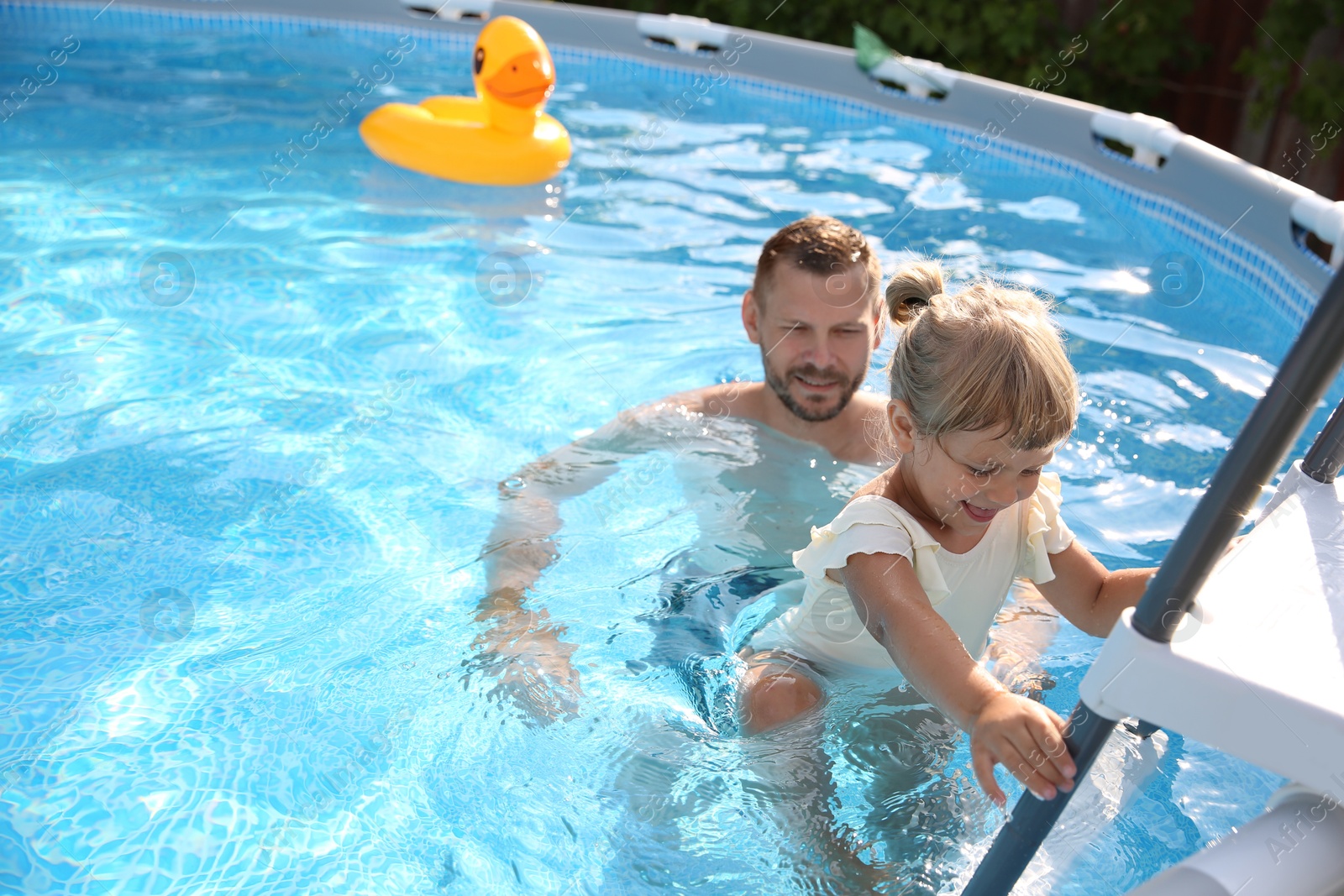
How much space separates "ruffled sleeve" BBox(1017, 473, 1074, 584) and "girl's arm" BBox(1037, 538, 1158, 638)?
30mm

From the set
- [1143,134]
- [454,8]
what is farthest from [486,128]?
[454,8]

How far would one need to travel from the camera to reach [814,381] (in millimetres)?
3092

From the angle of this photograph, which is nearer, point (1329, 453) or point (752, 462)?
point (1329, 453)

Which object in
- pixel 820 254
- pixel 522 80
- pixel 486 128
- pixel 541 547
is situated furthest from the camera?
pixel 486 128

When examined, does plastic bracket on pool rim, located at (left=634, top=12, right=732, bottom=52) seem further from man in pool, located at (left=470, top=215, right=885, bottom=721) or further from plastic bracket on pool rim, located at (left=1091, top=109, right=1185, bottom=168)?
man in pool, located at (left=470, top=215, right=885, bottom=721)

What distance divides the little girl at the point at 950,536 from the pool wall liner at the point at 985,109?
3094 mm

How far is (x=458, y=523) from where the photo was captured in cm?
325

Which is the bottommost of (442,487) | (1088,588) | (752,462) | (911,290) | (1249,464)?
(442,487)

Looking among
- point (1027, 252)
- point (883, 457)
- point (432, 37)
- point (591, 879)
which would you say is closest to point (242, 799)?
point (591, 879)

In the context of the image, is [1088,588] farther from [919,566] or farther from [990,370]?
[990,370]

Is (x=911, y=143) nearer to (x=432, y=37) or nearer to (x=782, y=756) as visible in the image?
(x=432, y=37)

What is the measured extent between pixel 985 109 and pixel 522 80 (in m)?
3.23

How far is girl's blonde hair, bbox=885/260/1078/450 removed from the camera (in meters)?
1.85

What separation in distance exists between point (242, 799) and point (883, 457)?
6.38 feet
